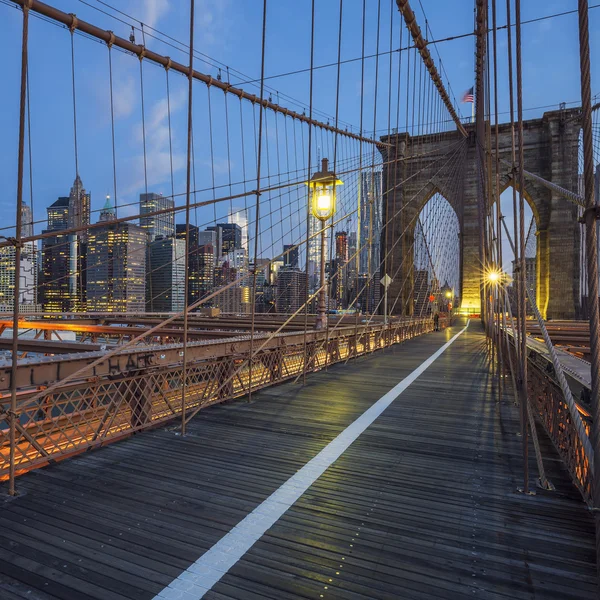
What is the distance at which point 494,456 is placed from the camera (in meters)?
4.21

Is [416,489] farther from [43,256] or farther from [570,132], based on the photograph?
[570,132]


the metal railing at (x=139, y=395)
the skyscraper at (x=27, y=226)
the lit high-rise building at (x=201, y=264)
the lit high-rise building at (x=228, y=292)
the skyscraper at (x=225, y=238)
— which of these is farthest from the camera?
the lit high-rise building at (x=201, y=264)

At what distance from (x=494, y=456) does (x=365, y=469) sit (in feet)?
4.42

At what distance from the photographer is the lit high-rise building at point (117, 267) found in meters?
11.1

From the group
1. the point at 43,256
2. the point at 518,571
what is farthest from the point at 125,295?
Answer: the point at 518,571

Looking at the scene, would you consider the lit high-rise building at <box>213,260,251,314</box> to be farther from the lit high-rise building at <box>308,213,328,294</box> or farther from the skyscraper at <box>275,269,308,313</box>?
the lit high-rise building at <box>308,213,328,294</box>

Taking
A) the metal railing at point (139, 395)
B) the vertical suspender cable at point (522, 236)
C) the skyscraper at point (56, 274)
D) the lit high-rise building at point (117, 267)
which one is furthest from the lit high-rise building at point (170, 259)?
the vertical suspender cable at point (522, 236)

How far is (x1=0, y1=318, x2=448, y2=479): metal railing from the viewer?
3.78 metres

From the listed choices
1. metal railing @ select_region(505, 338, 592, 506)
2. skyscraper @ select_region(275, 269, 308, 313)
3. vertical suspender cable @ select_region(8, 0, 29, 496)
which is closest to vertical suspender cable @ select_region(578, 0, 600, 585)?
metal railing @ select_region(505, 338, 592, 506)

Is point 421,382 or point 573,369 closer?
point 573,369

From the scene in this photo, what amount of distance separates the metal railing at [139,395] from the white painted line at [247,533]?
66.9 inches

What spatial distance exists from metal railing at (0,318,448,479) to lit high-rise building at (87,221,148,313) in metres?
5.12

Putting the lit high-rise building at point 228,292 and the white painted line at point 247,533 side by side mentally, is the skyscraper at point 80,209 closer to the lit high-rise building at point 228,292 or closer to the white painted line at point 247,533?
the lit high-rise building at point 228,292

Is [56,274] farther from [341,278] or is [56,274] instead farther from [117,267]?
[341,278]
